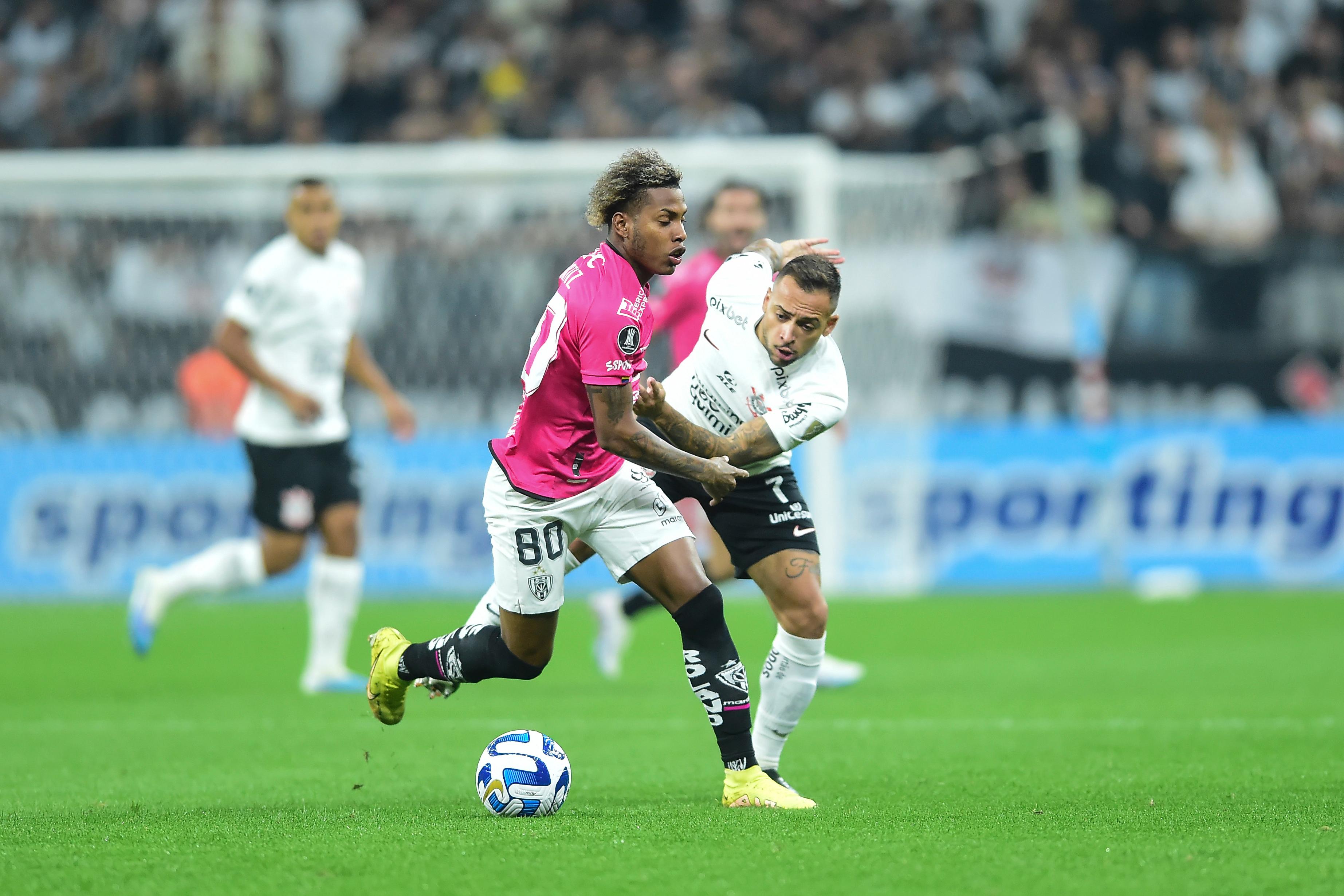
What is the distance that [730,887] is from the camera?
4199mm

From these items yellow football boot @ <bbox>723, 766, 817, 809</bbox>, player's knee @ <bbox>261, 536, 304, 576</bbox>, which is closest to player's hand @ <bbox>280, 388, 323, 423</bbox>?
player's knee @ <bbox>261, 536, 304, 576</bbox>

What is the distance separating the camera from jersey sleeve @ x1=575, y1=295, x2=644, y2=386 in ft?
17.1

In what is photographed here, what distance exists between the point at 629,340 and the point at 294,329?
4337mm

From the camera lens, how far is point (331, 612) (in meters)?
8.96

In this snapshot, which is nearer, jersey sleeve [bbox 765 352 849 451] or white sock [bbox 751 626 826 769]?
jersey sleeve [bbox 765 352 849 451]

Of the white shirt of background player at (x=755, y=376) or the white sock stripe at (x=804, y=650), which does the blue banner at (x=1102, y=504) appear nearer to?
the white shirt of background player at (x=755, y=376)

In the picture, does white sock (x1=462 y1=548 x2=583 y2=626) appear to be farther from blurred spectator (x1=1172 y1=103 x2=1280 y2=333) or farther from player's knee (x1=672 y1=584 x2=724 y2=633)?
blurred spectator (x1=1172 y1=103 x2=1280 y2=333)

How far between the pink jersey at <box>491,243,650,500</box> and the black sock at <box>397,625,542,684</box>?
0.56 metres

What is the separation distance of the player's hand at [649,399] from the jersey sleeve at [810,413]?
0.56 meters

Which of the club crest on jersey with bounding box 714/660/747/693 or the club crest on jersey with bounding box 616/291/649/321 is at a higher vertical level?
the club crest on jersey with bounding box 616/291/649/321

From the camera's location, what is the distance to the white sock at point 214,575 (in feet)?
30.8

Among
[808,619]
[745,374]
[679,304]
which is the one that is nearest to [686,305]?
[679,304]

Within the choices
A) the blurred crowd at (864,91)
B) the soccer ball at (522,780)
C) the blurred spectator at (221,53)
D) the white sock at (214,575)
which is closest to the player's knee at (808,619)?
the soccer ball at (522,780)

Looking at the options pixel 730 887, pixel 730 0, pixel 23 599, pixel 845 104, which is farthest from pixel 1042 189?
pixel 730 887
